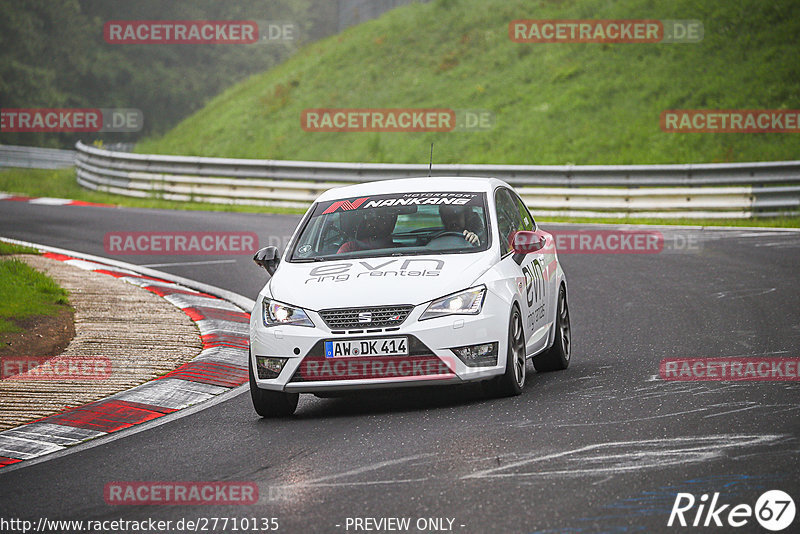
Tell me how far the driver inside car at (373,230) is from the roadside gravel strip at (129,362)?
1689mm

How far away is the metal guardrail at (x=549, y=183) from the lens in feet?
72.5

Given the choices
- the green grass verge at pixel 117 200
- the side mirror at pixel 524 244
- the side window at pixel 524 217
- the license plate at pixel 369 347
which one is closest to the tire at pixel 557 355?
the side window at pixel 524 217

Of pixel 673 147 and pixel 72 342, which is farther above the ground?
pixel 673 147

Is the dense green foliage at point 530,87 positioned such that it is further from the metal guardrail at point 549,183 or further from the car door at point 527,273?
the car door at point 527,273

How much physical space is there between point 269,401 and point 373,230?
5.51ft

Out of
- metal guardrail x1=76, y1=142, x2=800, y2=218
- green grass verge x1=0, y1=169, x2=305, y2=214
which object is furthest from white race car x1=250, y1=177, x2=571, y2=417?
green grass verge x1=0, y1=169, x2=305, y2=214

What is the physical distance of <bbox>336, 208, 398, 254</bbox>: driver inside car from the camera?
9078 millimetres

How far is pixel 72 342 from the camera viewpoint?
36.2 feet

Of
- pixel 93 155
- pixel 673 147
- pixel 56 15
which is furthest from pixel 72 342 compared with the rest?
pixel 56 15

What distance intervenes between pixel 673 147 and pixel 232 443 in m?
21.9

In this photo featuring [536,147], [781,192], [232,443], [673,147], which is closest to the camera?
[232,443]

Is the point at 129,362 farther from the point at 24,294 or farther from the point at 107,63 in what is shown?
the point at 107,63

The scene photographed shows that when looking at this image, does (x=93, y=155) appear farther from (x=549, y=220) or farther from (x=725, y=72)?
(x=725, y=72)

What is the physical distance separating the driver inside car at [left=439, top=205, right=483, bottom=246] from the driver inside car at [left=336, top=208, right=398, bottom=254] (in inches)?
15.7
